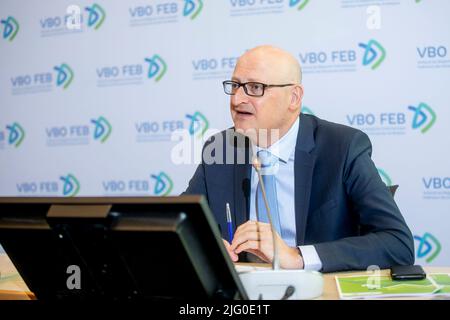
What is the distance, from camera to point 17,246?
3.54ft

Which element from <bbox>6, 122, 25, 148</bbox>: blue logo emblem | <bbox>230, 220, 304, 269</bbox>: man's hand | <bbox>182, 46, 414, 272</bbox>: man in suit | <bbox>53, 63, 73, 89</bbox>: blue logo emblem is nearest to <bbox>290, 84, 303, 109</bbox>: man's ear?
<bbox>182, 46, 414, 272</bbox>: man in suit

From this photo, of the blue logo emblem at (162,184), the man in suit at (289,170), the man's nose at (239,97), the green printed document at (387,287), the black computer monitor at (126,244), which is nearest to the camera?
the black computer monitor at (126,244)

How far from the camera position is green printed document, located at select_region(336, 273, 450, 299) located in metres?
1.16

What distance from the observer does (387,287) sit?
1.24m

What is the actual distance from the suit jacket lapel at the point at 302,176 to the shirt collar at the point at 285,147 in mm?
45

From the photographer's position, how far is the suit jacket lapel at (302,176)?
6.19 ft

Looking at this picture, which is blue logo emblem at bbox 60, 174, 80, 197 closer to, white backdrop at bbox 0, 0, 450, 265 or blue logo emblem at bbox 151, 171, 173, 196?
white backdrop at bbox 0, 0, 450, 265

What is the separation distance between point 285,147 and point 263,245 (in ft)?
2.47

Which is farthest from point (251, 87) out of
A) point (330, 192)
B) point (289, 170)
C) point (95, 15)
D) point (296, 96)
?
point (95, 15)

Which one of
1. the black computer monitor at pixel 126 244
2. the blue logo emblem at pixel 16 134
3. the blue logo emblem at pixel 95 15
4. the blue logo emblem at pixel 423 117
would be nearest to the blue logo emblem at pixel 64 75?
the blue logo emblem at pixel 95 15

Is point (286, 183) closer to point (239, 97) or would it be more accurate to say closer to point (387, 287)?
point (239, 97)

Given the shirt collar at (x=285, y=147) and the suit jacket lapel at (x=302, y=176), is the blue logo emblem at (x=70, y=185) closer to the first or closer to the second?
the shirt collar at (x=285, y=147)

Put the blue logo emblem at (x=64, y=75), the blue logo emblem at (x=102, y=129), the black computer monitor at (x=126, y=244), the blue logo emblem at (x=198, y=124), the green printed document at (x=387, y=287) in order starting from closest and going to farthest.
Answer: the black computer monitor at (x=126, y=244) < the green printed document at (x=387, y=287) < the blue logo emblem at (x=198, y=124) < the blue logo emblem at (x=102, y=129) < the blue logo emblem at (x=64, y=75)
